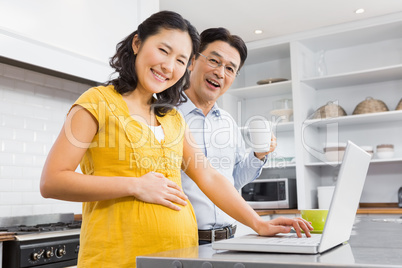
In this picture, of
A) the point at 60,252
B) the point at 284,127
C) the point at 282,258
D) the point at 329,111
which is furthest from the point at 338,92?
the point at 282,258

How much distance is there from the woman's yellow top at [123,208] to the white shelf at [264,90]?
11.0 ft

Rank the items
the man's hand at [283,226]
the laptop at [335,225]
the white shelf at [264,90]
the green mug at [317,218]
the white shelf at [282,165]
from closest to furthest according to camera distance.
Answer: the laptop at [335,225], the man's hand at [283,226], the green mug at [317,218], the white shelf at [282,165], the white shelf at [264,90]

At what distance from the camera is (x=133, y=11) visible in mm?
2895

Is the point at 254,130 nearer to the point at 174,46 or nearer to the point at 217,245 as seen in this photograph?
the point at 174,46

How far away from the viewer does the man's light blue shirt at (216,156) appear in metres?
1.64

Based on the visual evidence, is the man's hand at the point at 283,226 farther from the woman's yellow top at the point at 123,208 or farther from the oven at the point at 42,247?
the oven at the point at 42,247

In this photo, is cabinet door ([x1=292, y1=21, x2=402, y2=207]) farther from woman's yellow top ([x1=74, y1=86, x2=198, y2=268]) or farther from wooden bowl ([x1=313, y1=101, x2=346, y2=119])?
woman's yellow top ([x1=74, y1=86, x2=198, y2=268])

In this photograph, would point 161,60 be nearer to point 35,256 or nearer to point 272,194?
point 35,256

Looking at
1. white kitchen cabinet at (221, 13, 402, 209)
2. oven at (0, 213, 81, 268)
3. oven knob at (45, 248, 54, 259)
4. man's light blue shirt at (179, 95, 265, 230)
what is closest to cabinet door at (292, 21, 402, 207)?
white kitchen cabinet at (221, 13, 402, 209)

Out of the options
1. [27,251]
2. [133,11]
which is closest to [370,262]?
[27,251]

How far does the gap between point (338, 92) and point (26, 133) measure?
3.06 meters

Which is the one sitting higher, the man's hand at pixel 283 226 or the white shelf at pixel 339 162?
the white shelf at pixel 339 162

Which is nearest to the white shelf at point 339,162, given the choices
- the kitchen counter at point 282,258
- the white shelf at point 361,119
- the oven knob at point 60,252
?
the white shelf at point 361,119

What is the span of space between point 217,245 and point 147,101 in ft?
1.84
